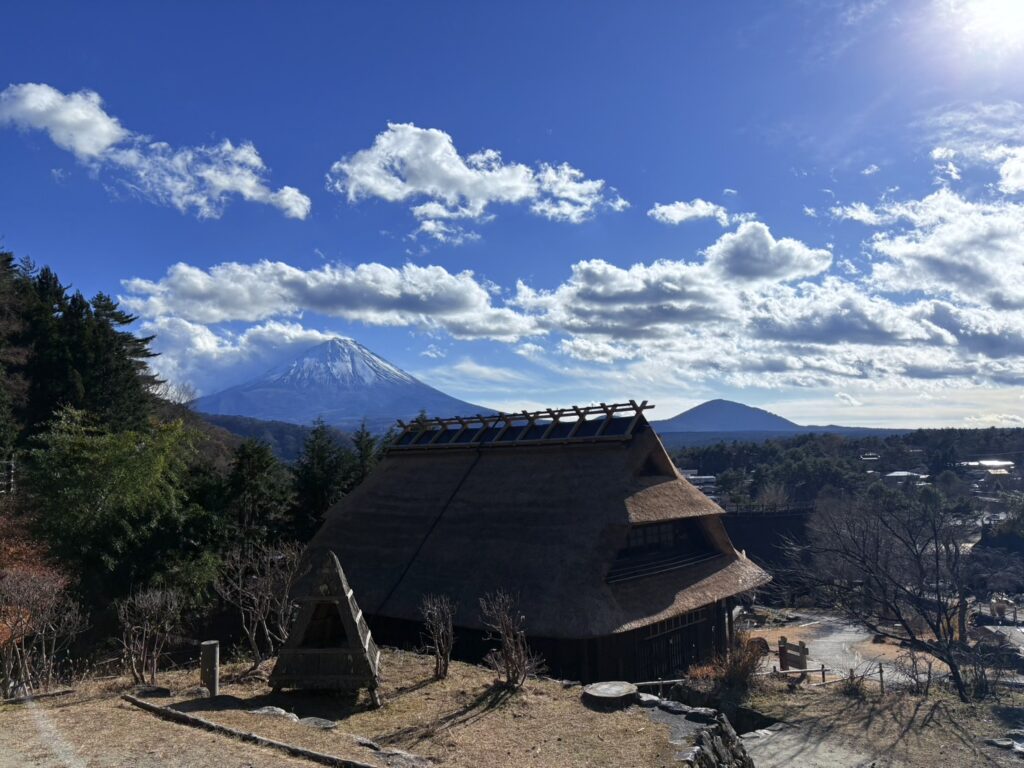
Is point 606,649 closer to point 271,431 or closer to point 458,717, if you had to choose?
point 458,717

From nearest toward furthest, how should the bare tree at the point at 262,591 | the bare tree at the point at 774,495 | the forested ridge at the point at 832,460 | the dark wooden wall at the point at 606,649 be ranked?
the bare tree at the point at 262,591
the dark wooden wall at the point at 606,649
the bare tree at the point at 774,495
the forested ridge at the point at 832,460

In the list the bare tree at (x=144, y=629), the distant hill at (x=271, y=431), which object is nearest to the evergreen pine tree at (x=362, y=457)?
the bare tree at (x=144, y=629)

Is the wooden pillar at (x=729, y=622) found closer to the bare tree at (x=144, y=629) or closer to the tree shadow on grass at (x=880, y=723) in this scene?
the tree shadow on grass at (x=880, y=723)

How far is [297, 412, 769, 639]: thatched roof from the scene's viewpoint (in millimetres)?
18547

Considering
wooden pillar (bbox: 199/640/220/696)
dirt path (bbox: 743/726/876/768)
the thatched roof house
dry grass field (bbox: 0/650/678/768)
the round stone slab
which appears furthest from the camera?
the thatched roof house

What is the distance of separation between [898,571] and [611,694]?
30.4m

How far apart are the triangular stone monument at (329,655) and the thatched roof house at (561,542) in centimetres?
615

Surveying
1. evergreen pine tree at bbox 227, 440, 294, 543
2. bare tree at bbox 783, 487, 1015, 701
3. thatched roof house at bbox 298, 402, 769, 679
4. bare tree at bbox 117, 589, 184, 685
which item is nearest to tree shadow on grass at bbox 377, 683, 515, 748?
thatched roof house at bbox 298, 402, 769, 679

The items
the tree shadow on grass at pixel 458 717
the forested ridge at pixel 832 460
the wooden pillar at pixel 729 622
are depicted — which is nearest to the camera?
the tree shadow on grass at pixel 458 717

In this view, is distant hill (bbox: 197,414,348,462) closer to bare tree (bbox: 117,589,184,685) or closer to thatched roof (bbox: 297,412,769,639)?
thatched roof (bbox: 297,412,769,639)

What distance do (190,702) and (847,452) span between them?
337ft

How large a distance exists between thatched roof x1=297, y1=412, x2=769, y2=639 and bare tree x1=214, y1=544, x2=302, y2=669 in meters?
2.57

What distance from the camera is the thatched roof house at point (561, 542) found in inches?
723

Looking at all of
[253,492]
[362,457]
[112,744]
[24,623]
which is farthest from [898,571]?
[24,623]
